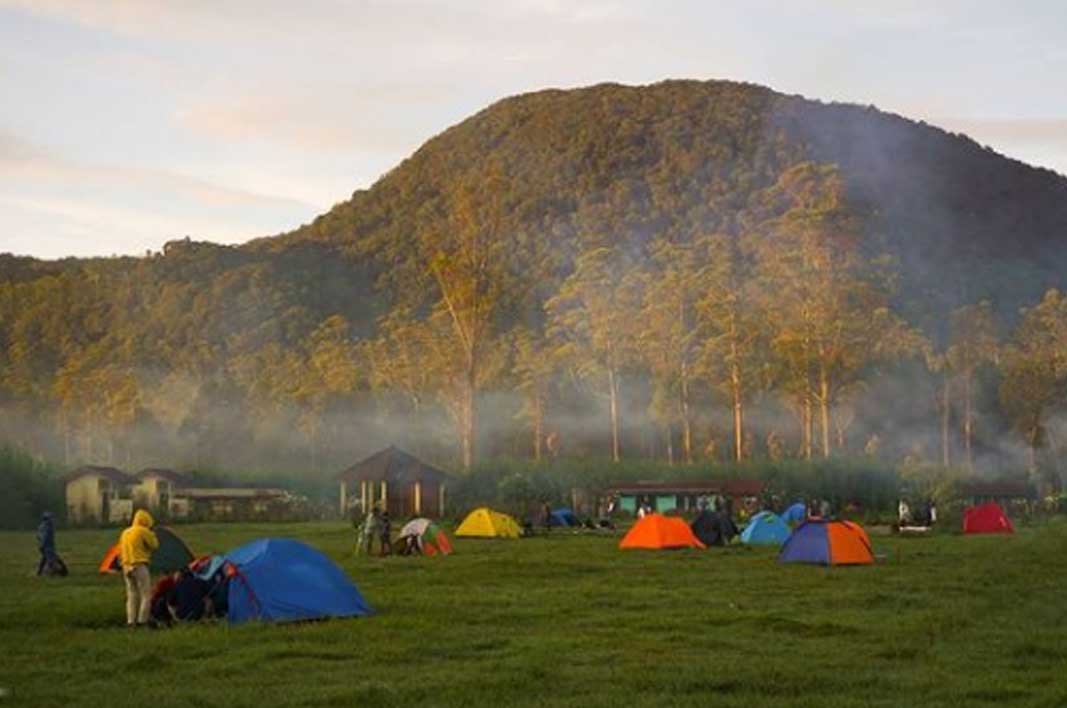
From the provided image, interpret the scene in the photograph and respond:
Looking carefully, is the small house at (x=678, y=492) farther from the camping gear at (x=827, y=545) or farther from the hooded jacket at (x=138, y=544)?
the hooded jacket at (x=138, y=544)

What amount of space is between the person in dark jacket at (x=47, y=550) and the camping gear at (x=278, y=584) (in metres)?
9.75

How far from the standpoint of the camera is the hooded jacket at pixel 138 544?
62.8 feet

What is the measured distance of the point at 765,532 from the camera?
4219 cm

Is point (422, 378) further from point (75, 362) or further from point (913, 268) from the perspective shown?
point (913, 268)

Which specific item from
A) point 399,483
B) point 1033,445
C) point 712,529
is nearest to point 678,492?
point 399,483

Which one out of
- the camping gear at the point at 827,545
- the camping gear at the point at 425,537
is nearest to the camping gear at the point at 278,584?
the camping gear at the point at 827,545

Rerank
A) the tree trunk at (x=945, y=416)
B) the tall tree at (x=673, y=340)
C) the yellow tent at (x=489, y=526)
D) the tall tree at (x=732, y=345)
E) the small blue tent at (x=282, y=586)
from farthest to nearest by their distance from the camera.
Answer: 1. the tree trunk at (x=945, y=416)
2. the tall tree at (x=673, y=340)
3. the tall tree at (x=732, y=345)
4. the yellow tent at (x=489, y=526)
5. the small blue tent at (x=282, y=586)

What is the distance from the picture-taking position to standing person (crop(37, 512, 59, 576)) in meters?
28.6

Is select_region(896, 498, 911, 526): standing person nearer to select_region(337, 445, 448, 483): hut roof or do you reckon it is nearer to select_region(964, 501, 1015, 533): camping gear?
select_region(964, 501, 1015, 533): camping gear

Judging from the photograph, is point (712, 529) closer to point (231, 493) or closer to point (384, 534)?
point (384, 534)

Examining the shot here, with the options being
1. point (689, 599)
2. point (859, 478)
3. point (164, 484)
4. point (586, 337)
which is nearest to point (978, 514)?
point (859, 478)

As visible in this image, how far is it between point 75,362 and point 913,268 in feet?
316

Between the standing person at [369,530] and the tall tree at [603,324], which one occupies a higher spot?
the tall tree at [603,324]

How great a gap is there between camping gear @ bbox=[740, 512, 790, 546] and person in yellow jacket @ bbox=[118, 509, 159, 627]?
24763mm
